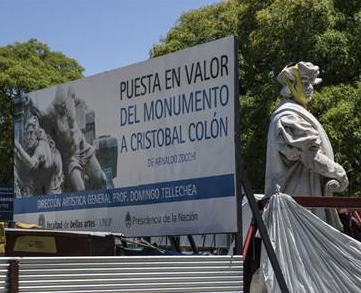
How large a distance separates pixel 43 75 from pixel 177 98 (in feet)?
88.9

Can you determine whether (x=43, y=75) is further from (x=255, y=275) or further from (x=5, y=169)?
(x=255, y=275)

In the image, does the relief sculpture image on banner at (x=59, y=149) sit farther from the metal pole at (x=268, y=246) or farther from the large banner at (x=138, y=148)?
the metal pole at (x=268, y=246)

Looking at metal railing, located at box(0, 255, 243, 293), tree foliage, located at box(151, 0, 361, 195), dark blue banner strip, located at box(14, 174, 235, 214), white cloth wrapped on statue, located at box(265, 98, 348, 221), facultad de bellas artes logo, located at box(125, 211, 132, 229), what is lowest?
metal railing, located at box(0, 255, 243, 293)

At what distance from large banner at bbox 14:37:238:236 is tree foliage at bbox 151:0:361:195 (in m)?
8.21

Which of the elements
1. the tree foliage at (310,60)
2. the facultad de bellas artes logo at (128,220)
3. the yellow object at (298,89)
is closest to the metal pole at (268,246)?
the yellow object at (298,89)

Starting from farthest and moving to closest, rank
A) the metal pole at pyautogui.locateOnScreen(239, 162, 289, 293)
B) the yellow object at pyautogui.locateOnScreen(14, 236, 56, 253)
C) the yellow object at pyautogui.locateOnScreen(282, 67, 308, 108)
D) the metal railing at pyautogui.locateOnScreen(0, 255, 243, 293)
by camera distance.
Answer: the yellow object at pyautogui.locateOnScreen(282, 67, 308, 108)
the yellow object at pyautogui.locateOnScreen(14, 236, 56, 253)
the metal pole at pyautogui.locateOnScreen(239, 162, 289, 293)
the metal railing at pyautogui.locateOnScreen(0, 255, 243, 293)

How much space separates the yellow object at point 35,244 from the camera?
519cm

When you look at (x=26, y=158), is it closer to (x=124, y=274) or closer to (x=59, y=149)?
(x=59, y=149)

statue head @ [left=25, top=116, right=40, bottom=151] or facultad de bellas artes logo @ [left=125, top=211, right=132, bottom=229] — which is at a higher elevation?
statue head @ [left=25, top=116, right=40, bottom=151]

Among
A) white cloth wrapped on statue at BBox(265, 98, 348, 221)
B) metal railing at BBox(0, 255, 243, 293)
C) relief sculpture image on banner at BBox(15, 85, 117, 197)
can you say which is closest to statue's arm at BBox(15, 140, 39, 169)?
relief sculpture image on banner at BBox(15, 85, 117, 197)

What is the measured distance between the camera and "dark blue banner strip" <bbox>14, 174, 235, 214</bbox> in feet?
17.5

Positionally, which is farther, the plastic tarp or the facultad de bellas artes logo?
the facultad de bellas artes logo

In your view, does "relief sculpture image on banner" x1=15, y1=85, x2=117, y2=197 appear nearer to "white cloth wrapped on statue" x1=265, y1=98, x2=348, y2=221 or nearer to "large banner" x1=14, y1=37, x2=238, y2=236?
"large banner" x1=14, y1=37, x2=238, y2=236

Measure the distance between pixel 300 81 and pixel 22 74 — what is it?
84.3 ft
